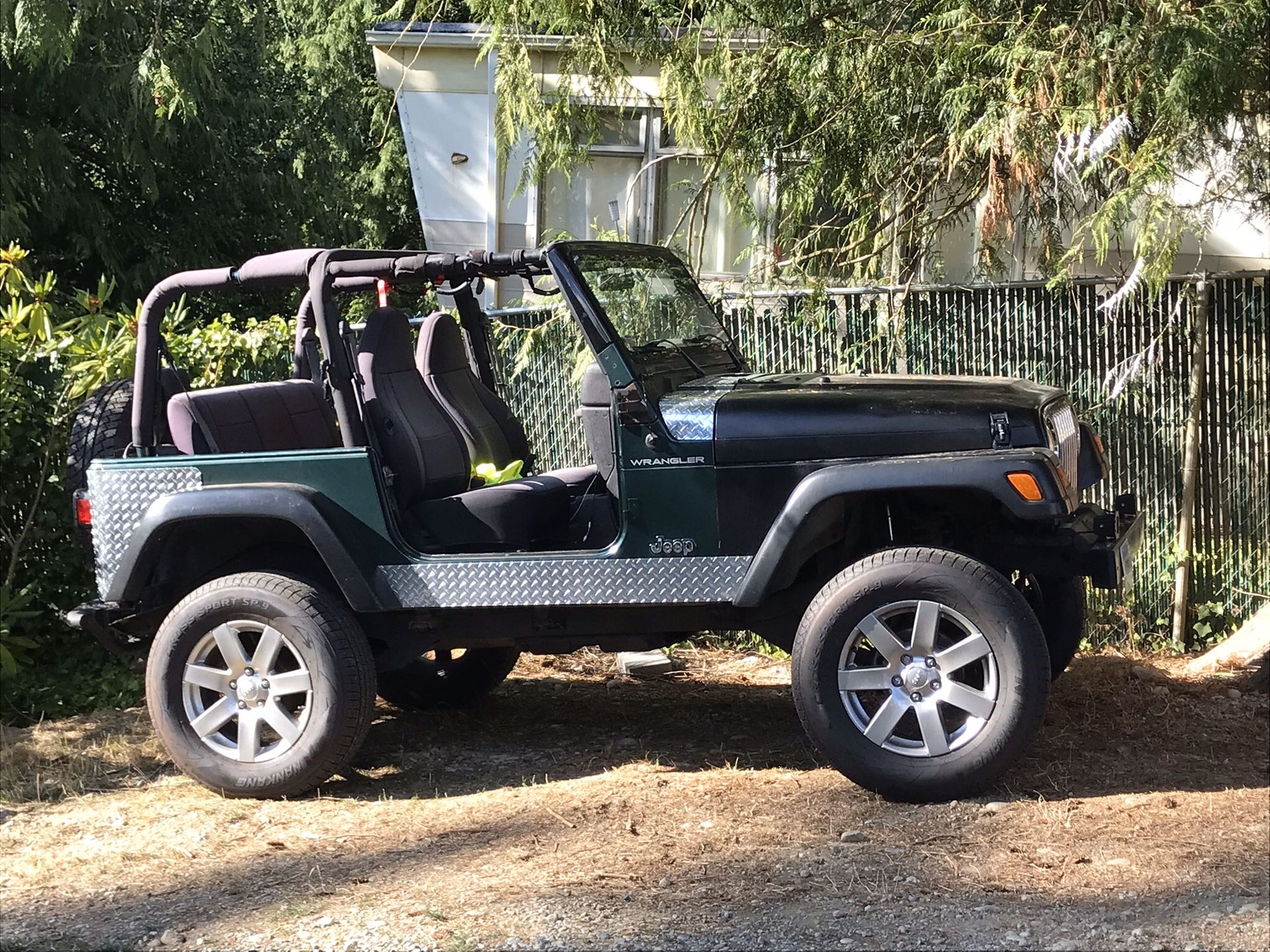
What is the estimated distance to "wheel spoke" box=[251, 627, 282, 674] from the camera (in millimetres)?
5332

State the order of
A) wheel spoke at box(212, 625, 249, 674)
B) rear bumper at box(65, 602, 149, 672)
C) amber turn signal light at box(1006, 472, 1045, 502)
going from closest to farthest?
amber turn signal light at box(1006, 472, 1045, 502) → wheel spoke at box(212, 625, 249, 674) → rear bumper at box(65, 602, 149, 672)

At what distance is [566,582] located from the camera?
5223 mm

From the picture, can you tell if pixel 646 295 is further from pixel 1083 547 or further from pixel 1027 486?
pixel 1083 547

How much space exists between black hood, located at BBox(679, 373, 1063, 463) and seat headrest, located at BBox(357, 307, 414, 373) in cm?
137

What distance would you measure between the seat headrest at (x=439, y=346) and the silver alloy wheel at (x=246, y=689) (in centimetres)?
132

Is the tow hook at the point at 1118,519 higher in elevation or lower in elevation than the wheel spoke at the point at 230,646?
higher

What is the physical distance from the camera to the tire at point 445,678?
6621 mm

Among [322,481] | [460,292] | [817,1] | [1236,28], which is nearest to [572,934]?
[322,481]

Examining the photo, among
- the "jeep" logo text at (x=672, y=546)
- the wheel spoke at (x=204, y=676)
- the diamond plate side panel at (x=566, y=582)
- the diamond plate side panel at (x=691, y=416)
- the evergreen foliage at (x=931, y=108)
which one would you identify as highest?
the evergreen foliage at (x=931, y=108)

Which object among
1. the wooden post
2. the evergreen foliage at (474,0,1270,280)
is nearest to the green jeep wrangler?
the evergreen foliage at (474,0,1270,280)

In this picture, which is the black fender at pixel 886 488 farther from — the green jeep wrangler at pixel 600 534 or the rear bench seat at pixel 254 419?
the rear bench seat at pixel 254 419

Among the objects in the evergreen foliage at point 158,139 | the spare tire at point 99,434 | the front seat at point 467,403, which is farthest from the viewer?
the evergreen foliage at point 158,139

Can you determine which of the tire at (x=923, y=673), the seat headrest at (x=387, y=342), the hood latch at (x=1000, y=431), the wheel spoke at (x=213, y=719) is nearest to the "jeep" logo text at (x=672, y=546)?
the tire at (x=923, y=673)

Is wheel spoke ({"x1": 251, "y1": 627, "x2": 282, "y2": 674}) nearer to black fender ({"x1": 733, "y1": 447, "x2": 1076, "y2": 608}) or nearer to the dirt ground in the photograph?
the dirt ground
